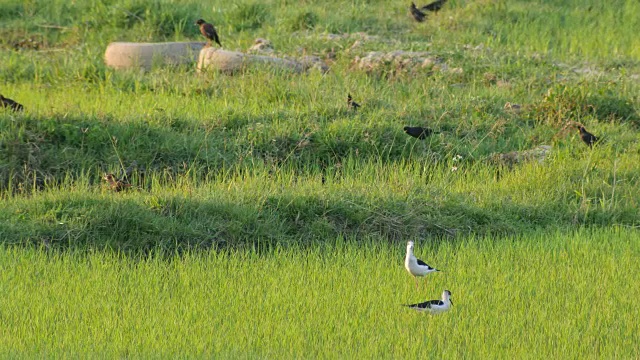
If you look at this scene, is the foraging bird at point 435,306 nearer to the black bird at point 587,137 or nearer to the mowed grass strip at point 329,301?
the mowed grass strip at point 329,301

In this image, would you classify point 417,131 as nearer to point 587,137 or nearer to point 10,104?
point 587,137

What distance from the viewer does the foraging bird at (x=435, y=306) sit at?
5.11 meters

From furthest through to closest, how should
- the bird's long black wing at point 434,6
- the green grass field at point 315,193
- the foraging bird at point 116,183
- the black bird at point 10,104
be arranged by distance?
the bird's long black wing at point 434,6, the black bird at point 10,104, the foraging bird at point 116,183, the green grass field at point 315,193

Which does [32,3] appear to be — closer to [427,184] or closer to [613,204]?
[427,184]

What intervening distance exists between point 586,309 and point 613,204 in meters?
2.54

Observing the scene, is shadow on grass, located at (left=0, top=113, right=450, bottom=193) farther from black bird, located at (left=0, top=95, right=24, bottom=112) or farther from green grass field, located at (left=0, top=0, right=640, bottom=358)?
black bird, located at (left=0, top=95, right=24, bottom=112)

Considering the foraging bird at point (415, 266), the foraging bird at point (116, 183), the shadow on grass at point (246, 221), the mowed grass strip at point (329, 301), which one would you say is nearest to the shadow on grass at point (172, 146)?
the foraging bird at point (116, 183)

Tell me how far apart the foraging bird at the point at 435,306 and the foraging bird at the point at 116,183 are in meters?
→ 2.93

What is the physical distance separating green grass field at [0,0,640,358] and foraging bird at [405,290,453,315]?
0.24ft

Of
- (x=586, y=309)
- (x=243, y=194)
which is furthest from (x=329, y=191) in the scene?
(x=586, y=309)

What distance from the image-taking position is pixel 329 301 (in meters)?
5.47

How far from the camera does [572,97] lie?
951 centimetres

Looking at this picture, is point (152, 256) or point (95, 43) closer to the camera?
point (152, 256)

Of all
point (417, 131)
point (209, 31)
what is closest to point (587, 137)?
point (417, 131)
